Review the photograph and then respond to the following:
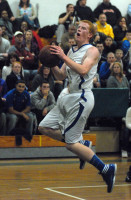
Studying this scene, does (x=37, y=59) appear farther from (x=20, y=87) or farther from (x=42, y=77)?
(x=20, y=87)

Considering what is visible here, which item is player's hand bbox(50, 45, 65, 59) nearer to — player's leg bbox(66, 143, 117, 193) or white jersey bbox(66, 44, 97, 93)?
white jersey bbox(66, 44, 97, 93)

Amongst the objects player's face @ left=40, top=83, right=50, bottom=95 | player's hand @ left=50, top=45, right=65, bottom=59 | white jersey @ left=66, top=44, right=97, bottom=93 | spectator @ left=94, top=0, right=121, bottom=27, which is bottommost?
player's face @ left=40, top=83, right=50, bottom=95

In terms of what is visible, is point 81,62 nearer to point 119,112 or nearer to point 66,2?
point 119,112

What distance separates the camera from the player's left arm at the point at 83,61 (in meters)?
5.65

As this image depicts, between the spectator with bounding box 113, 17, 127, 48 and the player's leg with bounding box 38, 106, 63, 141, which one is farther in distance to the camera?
the spectator with bounding box 113, 17, 127, 48

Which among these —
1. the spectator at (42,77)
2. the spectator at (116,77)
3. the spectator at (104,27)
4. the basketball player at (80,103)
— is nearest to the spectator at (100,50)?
the spectator at (116,77)

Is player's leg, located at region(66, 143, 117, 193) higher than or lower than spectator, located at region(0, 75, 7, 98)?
higher

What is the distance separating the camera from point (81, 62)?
5891mm

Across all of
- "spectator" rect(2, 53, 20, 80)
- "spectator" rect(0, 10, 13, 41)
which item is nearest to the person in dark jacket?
"spectator" rect(0, 10, 13, 41)

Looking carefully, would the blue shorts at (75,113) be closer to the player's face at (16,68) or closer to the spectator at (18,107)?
the spectator at (18,107)

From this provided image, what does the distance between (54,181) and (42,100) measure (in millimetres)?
3127

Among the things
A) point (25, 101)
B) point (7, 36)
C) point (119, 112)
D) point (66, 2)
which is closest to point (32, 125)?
point (25, 101)

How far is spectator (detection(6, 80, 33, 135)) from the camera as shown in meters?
9.80

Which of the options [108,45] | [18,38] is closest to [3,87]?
[18,38]
